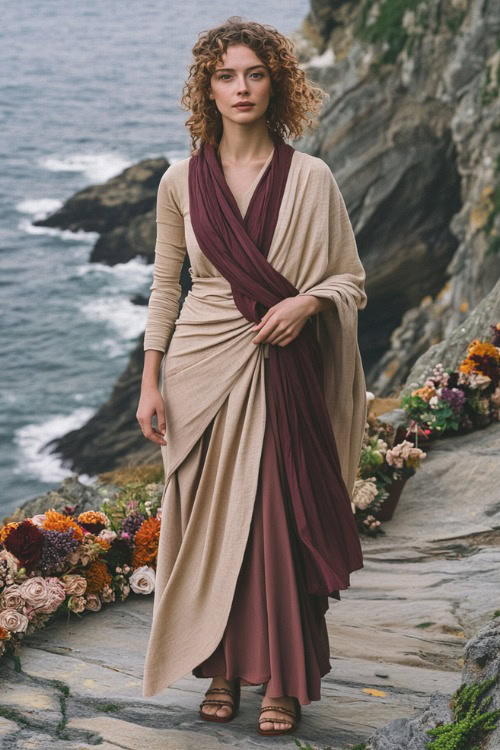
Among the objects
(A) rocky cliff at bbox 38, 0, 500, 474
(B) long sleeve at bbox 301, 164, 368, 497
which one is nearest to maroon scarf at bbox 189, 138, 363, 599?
(B) long sleeve at bbox 301, 164, 368, 497

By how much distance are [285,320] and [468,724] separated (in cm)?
138

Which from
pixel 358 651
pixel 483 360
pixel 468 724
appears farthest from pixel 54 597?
pixel 483 360

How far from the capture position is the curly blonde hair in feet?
11.7

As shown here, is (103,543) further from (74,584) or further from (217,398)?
(217,398)

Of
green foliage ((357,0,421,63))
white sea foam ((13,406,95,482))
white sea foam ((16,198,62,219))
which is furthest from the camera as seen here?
white sea foam ((16,198,62,219))

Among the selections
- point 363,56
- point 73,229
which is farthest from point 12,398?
point 363,56

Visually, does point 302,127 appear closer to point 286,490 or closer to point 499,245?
point 286,490

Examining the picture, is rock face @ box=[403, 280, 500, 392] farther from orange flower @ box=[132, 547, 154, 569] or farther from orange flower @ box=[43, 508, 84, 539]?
orange flower @ box=[43, 508, 84, 539]

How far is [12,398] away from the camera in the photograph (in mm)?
30328

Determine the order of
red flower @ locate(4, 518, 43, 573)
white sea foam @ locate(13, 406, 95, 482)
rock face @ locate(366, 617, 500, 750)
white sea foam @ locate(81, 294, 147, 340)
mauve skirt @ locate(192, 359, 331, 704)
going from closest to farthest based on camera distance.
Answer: rock face @ locate(366, 617, 500, 750), mauve skirt @ locate(192, 359, 331, 704), red flower @ locate(4, 518, 43, 573), white sea foam @ locate(13, 406, 95, 482), white sea foam @ locate(81, 294, 147, 340)

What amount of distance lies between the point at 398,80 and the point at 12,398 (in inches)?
595

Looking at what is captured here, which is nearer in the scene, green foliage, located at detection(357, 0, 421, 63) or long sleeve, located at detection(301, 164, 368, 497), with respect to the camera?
long sleeve, located at detection(301, 164, 368, 497)

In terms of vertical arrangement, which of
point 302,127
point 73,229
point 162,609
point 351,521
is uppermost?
point 302,127

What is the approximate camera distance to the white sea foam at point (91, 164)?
4609 centimetres
